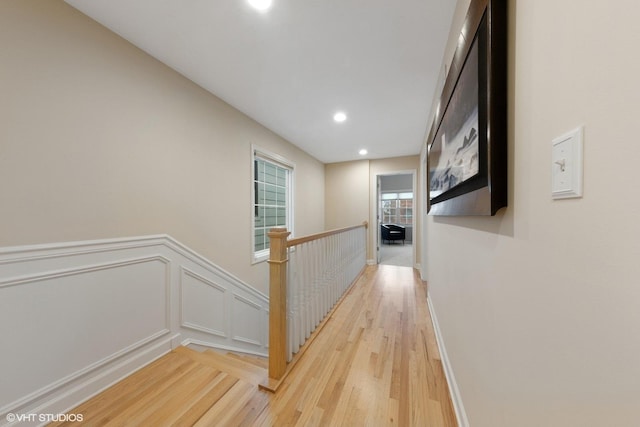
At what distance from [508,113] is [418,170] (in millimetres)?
4171

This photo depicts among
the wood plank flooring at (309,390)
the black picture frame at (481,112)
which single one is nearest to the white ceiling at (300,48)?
the black picture frame at (481,112)

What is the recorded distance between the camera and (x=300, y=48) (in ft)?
5.69

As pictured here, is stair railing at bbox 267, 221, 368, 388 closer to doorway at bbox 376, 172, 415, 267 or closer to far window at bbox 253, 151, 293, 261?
far window at bbox 253, 151, 293, 261

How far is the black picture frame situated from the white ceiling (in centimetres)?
73

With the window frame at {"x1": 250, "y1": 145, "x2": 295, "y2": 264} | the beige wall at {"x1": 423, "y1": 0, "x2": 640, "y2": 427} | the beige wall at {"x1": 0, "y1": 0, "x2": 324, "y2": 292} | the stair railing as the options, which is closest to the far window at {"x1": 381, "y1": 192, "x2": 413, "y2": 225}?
the window frame at {"x1": 250, "y1": 145, "x2": 295, "y2": 264}

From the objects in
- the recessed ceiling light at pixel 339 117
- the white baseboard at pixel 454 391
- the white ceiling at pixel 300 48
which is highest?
the white ceiling at pixel 300 48

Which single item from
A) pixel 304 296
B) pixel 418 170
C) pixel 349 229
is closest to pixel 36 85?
pixel 304 296

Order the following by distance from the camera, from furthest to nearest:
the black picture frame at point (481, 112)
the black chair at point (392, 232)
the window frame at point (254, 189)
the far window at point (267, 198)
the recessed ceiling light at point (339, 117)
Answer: the black chair at point (392, 232) → the far window at point (267, 198) → the window frame at point (254, 189) → the recessed ceiling light at point (339, 117) → the black picture frame at point (481, 112)

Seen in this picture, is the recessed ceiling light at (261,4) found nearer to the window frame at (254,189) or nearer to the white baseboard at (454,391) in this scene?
the window frame at (254,189)

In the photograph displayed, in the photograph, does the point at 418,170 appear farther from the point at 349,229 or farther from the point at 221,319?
the point at 221,319

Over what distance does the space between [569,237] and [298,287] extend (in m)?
1.60

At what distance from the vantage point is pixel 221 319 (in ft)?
7.70

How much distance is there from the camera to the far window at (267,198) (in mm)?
3207

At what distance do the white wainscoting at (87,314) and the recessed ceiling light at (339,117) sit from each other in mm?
2285
